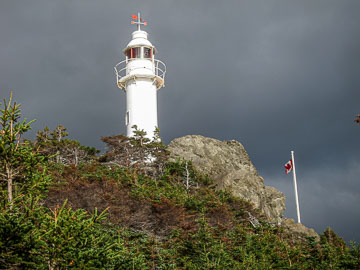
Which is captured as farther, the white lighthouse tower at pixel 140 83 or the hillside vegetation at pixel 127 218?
the white lighthouse tower at pixel 140 83

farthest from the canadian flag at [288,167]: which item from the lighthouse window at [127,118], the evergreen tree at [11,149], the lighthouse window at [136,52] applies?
the evergreen tree at [11,149]

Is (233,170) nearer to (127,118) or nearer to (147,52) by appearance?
(127,118)

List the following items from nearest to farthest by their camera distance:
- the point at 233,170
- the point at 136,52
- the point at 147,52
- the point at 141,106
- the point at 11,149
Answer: the point at 11,149
the point at 233,170
the point at 141,106
the point at 136,52
the point at 147,52

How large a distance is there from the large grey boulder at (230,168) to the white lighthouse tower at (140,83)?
2703 millimetres

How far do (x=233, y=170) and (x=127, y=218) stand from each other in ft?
40.7

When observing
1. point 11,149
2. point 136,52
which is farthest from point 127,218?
point 136,52

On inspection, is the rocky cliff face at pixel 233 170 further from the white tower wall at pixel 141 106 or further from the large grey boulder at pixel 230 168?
the white tower wall at pixel 141 106

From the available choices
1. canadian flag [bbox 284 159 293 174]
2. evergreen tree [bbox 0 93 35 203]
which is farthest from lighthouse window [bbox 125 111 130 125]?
evergreen tree [bbox 0 93 35 203]

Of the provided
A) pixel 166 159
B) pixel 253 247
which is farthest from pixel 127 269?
pixel 166 159

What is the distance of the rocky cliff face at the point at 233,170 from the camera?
2472 centimetres

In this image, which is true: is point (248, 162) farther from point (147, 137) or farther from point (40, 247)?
point (40, 247)

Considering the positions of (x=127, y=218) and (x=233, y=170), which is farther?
(x=233, y=170)

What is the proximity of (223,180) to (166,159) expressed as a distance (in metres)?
3.73

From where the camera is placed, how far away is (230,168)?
28.9 meters
